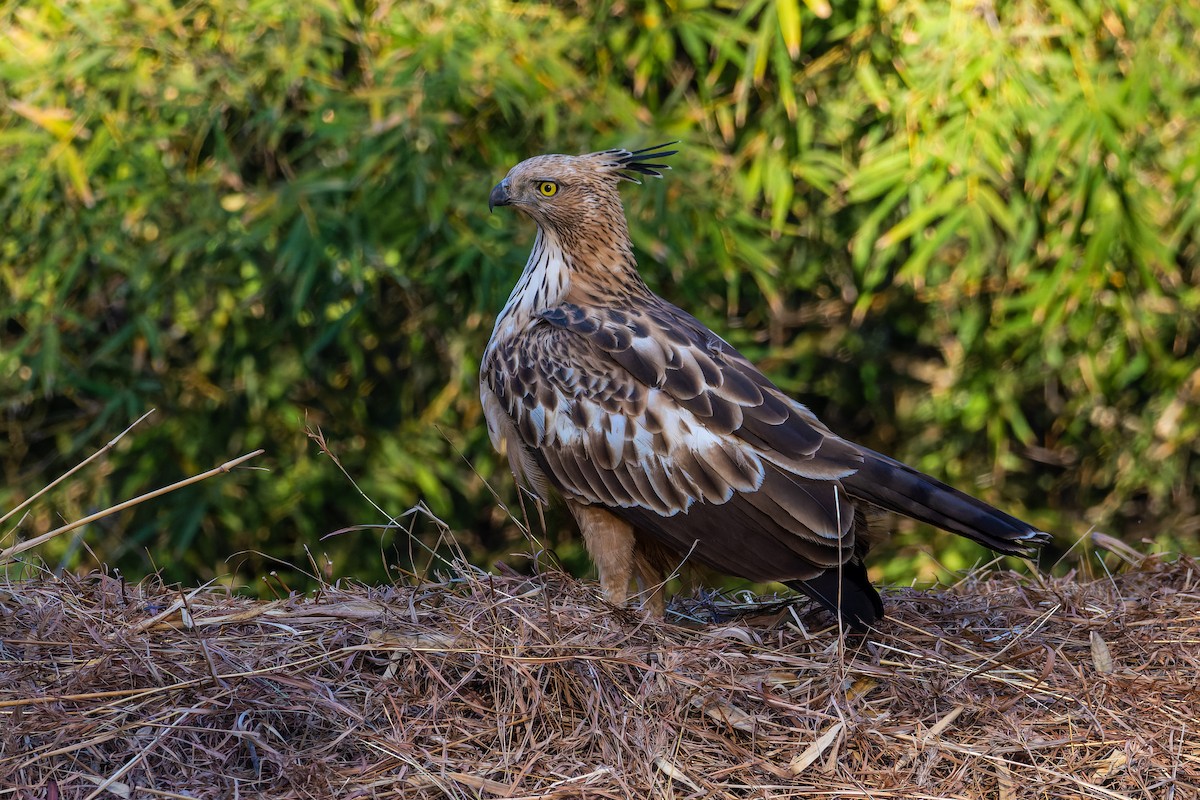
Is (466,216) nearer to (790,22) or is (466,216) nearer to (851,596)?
(790,22)

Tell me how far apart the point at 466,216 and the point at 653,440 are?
1656mm

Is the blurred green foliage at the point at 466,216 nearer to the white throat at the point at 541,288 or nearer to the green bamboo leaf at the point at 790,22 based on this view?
the green bamboo leaf at the point at 790,22

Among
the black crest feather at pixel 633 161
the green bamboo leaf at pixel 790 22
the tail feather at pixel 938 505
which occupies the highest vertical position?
the green bamboo leaf at pixel 790 22

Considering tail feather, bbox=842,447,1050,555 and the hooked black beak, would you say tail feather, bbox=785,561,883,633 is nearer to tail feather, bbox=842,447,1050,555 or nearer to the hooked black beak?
tail feather, bbox=842,447,1050,555

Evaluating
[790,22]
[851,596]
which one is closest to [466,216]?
[790,22]

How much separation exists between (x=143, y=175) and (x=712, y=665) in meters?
3.10

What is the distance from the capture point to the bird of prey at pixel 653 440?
2.64 m

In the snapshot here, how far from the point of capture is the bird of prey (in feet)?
8.66

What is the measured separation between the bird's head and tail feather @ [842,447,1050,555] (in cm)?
103

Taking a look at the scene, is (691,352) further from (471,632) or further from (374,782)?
(374,782)

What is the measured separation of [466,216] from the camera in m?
4.27

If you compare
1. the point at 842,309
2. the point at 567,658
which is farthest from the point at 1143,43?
the point at 567,658

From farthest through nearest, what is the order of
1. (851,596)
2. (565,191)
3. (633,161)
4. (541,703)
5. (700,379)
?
(633,161)
(565,191)
(700,379)
(851,596)
(541,703)

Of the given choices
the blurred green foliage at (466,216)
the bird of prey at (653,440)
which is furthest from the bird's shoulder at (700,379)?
the blurred green foliage at (466,216)
